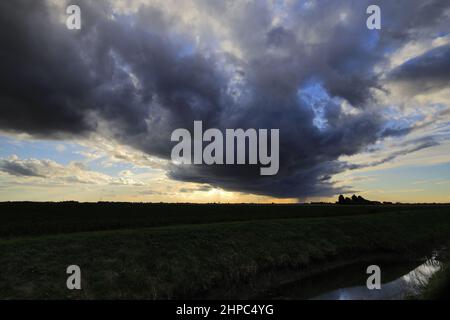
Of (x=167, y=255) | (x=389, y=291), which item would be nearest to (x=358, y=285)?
(x=389, y=291)

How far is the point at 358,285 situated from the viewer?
2542 cm

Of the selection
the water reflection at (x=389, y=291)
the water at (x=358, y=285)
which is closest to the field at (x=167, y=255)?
the water at (x=358, y=285)

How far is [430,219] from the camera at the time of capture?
62125 mm

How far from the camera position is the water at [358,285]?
73.5 ft

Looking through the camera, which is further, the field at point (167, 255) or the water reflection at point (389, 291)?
the water reflection at point (389, 291)

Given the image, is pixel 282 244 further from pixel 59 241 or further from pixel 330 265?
pixel 59 241

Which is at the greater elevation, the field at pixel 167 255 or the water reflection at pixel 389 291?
the field at pixel 167 255

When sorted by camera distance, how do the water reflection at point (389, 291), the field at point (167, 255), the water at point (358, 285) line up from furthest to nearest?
the water at point (358, 285) < the water reflection at point (389, 291) < the field at point (167, 255)

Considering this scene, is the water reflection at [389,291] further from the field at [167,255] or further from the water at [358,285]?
the field at [167,255]

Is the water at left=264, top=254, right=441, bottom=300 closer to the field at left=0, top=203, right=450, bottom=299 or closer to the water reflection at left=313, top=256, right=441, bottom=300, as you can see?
the water reflection at left=313, top=256, right=441, bottom=300

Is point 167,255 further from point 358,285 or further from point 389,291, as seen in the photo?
point 389,291
